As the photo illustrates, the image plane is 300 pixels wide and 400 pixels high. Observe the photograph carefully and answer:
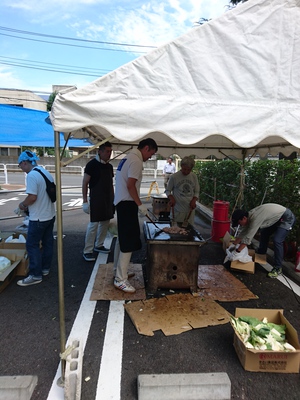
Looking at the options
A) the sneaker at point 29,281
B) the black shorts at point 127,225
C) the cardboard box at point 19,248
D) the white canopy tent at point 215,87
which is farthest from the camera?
the cardboard box at point 19,248

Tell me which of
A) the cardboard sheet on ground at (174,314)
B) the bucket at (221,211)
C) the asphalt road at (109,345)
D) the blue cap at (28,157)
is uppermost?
the blue cap at (28,157)

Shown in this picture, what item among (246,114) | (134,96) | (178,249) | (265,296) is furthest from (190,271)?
(134,96)

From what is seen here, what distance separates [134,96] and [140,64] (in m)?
0.28

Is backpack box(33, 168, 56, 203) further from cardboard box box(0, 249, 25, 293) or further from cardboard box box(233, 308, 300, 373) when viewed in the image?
cardboard box box(233, 308, 300, 373)

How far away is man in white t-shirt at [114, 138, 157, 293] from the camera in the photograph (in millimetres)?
3256

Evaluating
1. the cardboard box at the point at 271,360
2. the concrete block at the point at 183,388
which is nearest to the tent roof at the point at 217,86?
the cardboard box at the point at 271,360

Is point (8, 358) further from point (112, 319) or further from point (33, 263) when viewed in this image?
point (33, 263)

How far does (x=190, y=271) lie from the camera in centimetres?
374

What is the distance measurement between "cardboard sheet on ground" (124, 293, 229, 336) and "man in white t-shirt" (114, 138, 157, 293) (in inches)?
17.5

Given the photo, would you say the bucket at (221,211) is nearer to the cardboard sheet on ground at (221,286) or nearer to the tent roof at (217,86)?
the cardboard sheet on ground at (221,286)

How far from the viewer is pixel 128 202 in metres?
3.45

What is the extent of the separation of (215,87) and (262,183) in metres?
4.87

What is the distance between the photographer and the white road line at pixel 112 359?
2.14 metres

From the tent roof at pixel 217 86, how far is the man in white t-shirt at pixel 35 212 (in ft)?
5.69
